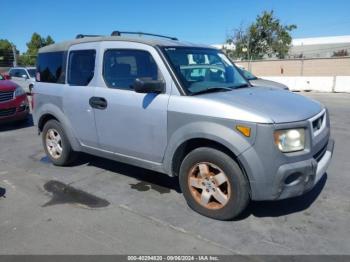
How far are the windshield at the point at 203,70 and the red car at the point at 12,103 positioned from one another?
20.4 feet

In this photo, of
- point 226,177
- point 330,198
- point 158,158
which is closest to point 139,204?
point 158,158

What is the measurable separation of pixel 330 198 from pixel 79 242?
9.85ft

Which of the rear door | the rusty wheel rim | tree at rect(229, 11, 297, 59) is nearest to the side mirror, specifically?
the rusty wheel rim

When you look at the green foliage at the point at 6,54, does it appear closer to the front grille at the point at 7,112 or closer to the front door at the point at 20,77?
the front door at the point at 20,77

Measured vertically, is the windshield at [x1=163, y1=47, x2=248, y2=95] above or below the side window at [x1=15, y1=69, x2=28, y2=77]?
above

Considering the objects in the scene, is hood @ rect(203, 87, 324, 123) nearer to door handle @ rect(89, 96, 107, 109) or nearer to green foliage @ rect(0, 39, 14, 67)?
door handle @ rect(89, 96, 107, 109)

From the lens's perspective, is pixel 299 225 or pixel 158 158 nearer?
pixel 299 225

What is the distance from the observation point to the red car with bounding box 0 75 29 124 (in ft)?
27.7

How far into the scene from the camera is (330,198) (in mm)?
4043

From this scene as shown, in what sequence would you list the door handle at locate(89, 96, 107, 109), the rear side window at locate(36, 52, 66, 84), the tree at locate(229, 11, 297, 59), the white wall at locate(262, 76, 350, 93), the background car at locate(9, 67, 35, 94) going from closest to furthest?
1. the door handle at locate(89, 96, 107, 109)
2. the rear side window at locate(36, 52, 66, 84)
3. the background car at locate(9, 67, 35, 94)
4. the white wall at locate(262, 76, 350, 93)
5. the tree at locate(229, 11, 297, 59)

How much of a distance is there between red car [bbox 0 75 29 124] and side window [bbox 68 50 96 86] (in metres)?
4.58

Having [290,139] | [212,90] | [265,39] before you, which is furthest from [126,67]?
[265,39]

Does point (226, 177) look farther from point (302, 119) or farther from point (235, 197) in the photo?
point (302, 119)

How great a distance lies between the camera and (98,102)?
14.2ft
